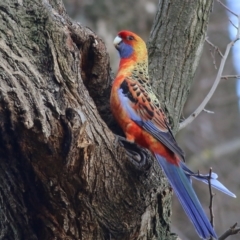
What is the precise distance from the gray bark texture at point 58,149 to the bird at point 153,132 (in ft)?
0.43

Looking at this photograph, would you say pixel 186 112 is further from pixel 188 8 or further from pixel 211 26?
pixel 188 8

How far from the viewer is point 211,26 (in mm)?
9555

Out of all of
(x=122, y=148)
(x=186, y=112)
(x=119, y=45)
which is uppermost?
(x=186, y=112)

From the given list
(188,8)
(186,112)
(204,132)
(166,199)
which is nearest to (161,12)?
(188,8)

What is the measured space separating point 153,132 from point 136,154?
40cm

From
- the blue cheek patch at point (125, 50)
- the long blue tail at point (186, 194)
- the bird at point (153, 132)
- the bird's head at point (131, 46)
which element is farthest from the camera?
the blue cheek patch at point (125, 50)

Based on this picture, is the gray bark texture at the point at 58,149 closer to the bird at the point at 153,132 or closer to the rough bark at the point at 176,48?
the bird at the point at 153,132

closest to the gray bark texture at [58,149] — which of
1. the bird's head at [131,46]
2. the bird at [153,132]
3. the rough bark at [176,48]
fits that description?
the bird at [153,132]

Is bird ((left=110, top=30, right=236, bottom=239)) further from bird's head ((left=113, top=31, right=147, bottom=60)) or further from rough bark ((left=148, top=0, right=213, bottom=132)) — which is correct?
bird's head ((left=113, top=31, right=147, bottom=60))

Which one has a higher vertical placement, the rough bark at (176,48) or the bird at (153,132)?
the rough bark at (176,48)

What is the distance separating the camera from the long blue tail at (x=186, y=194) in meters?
3.34

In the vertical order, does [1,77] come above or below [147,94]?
below

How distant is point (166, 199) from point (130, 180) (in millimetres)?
538

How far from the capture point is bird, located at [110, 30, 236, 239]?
3537 mm
